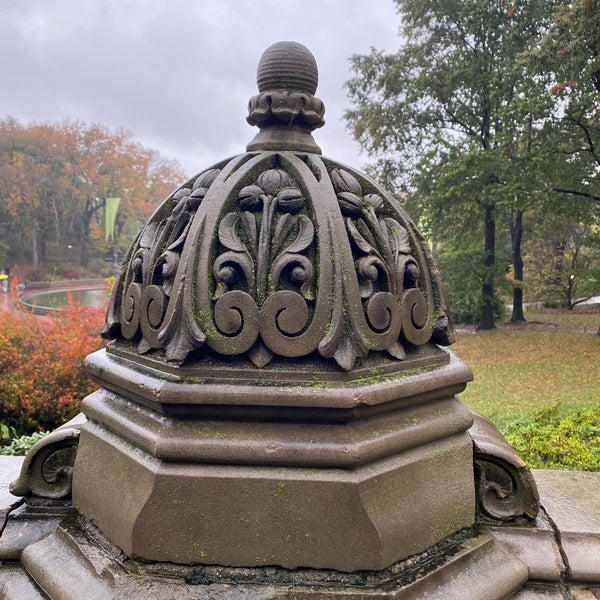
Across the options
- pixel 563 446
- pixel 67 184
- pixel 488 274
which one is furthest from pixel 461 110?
pixel 67 184

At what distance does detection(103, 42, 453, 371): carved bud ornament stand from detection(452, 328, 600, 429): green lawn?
17.7 feet

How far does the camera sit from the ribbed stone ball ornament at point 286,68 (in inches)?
77.3

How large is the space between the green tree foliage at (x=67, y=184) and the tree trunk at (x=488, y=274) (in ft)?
64.7

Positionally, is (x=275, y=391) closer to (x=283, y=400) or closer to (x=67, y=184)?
(x=283, y=400)

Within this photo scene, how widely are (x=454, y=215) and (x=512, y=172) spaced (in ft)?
8.52

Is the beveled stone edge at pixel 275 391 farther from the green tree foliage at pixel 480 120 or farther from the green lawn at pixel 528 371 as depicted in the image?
the green tree foliage at pixel 480 120

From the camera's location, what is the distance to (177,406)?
1436 mm

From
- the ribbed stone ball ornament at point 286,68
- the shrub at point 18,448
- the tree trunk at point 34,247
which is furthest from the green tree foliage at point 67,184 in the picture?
the ribbed stone ball ornament at point 286,68

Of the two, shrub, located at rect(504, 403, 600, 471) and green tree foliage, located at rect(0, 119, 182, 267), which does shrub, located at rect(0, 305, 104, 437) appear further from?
green tree foliage, located at rect(0, 119, 182, 267)

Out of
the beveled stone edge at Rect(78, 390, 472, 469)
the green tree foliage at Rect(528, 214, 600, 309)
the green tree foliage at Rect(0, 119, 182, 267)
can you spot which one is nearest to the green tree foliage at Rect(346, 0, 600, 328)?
the green tree foliage at Rect(528, 214, 600, 309)

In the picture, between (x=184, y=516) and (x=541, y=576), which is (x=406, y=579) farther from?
(x=184, y=516)

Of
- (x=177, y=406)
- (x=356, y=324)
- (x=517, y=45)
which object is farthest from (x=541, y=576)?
(x=517, y=45)

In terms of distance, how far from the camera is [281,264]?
1.54m

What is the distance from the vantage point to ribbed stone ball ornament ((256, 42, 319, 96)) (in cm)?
196
